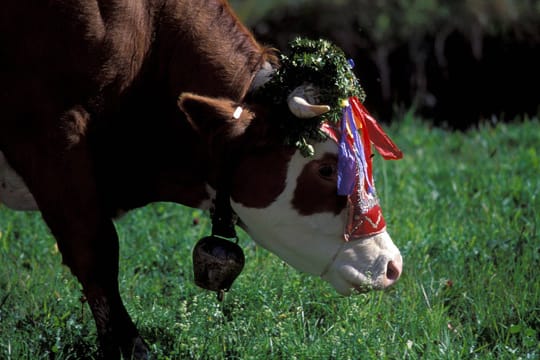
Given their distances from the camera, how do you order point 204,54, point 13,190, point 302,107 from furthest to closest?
point 13,190
point 204,54
point 302,107

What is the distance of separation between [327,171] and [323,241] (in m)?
0.27

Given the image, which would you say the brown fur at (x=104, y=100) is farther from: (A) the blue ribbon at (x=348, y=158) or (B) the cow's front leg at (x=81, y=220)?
(A) the blue ribbon at (x=348, y=158)

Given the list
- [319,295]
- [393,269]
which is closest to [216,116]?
[393,269]

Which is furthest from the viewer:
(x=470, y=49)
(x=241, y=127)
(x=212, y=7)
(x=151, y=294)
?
(x=470, y=49)

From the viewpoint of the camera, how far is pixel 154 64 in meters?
3.89

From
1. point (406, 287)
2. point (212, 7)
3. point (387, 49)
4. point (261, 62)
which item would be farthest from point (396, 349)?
point (387, 49)

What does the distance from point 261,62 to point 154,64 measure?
413 mm

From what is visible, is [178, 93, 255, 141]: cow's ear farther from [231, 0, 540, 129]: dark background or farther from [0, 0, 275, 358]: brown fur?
[231, 0, 540, 129]: dark background

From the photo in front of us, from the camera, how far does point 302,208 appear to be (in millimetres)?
3795

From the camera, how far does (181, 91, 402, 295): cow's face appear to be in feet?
12.3

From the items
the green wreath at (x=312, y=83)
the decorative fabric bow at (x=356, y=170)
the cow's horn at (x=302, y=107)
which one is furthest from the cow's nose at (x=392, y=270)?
the cow's horn at (x=302, y=107)

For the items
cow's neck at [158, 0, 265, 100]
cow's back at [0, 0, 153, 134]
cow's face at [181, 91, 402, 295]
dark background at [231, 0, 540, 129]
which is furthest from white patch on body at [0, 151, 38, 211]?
dark background at [231, 0, 540, 129]

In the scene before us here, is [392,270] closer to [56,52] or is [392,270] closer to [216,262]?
[216,262]

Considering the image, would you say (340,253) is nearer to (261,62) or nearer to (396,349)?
(396,349)
